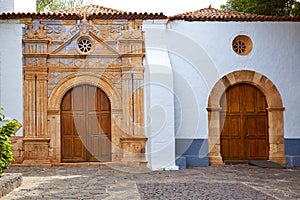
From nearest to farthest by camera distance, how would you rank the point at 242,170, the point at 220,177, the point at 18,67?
the point at 220,177 → the point at 242,170 → the point at 18,67

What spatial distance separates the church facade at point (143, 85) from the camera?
34.5 ft

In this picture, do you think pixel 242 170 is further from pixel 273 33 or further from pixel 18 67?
pixel 18 67

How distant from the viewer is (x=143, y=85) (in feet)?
35.3

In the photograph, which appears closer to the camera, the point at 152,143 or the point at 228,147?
the point at 152,143

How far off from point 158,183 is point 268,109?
183 inches

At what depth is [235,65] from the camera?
36.0ft

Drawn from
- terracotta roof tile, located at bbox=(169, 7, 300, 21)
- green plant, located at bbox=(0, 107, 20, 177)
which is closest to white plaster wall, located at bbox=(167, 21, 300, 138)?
terracotta roof tile, located at bbox=(169, 7, 300, 21)

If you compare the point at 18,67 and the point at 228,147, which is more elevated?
the point at 18,67

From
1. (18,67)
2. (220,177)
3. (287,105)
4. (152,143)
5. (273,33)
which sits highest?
(273,33)

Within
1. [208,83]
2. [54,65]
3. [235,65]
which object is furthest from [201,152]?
[54,65]

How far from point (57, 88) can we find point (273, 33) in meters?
6.04

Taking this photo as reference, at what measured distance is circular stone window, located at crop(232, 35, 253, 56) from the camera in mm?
11117

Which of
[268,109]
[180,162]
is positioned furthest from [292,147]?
[180,162]

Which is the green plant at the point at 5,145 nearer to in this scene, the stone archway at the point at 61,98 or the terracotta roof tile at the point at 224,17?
the stone archway at the point at 61,98
